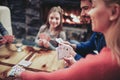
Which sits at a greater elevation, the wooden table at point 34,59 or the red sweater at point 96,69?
the red sweater at point 96,69

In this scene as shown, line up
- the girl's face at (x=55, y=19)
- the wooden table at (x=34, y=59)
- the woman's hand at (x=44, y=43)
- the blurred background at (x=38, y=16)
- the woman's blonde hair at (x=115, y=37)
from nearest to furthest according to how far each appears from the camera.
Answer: the woman's blonde hair at (x=115, y=37), the wooden table at (x=34, y=59), the woman's hand at (x=44, y=43), the girl's face at (x=55, y=19), the blurred background at (x=38, y=16)

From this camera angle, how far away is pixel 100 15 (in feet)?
2.93

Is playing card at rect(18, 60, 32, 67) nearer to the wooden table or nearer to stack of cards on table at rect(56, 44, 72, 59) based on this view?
the wooden table

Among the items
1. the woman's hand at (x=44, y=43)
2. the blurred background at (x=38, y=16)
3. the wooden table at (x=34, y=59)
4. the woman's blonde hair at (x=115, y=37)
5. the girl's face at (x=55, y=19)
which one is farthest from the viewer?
the blurred background at (x=38, y=16)

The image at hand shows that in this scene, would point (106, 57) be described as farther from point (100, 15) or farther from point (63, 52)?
→ point (63, 52)

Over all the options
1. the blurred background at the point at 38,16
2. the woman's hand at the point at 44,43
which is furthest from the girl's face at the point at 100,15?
the blurred background at the point at 38,16

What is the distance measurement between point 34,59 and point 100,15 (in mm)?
993

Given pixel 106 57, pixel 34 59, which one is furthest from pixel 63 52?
pixel 106 57

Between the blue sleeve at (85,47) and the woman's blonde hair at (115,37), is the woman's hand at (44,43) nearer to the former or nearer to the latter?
the blue sleeve at (85,47)

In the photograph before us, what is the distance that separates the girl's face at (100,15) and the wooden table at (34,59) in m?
0.79

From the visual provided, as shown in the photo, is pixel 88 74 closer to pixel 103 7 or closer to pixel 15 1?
pixel 103 7

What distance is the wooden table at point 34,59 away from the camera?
162cm

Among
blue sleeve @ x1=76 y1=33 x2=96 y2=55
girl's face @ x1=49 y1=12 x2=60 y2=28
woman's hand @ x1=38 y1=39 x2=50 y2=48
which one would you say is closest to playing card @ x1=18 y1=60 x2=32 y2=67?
woman's hand @ x1=38 y1=39 x2=50 y2=48

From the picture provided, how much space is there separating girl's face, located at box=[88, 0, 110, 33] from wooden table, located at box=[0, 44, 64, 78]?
0.79 m
